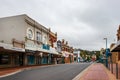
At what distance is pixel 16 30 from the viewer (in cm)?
4103

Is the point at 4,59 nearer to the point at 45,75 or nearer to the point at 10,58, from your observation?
the point at 10,58

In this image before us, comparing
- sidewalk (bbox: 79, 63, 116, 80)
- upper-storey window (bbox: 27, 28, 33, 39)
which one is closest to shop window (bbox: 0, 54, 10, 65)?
upper-storey window (bbox: 27, 28, 33, 39)

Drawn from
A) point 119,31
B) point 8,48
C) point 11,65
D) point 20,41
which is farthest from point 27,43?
point 119,31

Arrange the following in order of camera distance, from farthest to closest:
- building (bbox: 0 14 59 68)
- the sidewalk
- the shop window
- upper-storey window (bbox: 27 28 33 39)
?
upper-storey window (bbox: 27 28 33 39), building (bbox: 0 14 59 68), the shop window, the sidewalk

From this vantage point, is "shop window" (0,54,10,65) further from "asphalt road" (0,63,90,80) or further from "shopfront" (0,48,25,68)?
"asphalt road" (0,63,90,80)

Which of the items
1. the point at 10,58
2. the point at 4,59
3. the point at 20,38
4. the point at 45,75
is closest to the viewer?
the point at 45,75

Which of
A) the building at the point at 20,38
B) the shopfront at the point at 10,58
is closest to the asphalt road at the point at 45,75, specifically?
the shopfront at the point at 10,58

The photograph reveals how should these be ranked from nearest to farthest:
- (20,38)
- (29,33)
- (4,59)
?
(4,59), (20,38), (29,33)

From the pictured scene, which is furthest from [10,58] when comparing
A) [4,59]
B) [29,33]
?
[29,33]

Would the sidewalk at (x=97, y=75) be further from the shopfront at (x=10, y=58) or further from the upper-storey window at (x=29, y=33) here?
the upper-storey window at (x=29, y=33)

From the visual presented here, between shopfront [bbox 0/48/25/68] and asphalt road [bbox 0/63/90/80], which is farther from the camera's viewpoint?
shopfront [bbox 0/48/25/68]

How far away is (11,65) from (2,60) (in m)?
2.97

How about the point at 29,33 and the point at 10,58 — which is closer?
the point at 10,58

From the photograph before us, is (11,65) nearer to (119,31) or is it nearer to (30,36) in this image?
(30,36)
